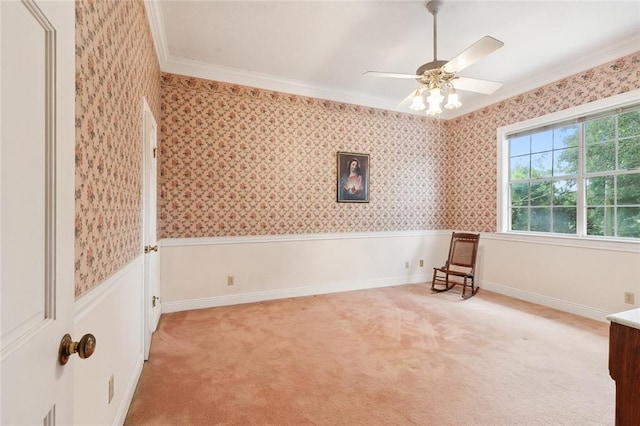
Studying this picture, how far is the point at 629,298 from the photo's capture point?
2.97 m

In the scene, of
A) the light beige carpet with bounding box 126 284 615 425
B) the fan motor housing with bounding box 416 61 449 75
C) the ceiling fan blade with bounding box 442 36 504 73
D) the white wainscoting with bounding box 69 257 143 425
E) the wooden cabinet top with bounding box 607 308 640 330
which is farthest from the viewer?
the fan motor housing with bounding box 416 61 449 75

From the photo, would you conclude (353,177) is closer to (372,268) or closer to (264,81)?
(372,268)

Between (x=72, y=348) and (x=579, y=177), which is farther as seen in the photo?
(x=579, y=177)

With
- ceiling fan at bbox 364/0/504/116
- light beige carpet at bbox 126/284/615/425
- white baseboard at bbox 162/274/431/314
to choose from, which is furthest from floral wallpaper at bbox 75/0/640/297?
ceiling fan at bbox 364/0/504/116

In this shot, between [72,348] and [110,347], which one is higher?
[72,348]

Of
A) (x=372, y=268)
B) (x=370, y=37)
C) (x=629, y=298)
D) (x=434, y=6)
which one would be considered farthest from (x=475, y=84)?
(x=372, y=268)

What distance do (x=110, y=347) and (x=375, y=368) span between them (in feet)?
5.57

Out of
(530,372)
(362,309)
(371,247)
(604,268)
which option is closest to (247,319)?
(362,309)

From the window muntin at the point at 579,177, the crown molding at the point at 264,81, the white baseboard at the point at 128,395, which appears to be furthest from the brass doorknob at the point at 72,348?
the window muntin at the point at 579,177

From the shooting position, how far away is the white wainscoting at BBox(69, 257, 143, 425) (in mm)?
1109

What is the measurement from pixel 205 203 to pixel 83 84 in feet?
8.17

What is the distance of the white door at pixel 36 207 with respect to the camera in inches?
18.4

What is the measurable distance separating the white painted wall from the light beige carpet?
28cm

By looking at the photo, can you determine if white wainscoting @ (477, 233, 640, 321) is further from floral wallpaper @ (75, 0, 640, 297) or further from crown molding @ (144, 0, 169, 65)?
crown molding @ (144, 0, 169, 65)
